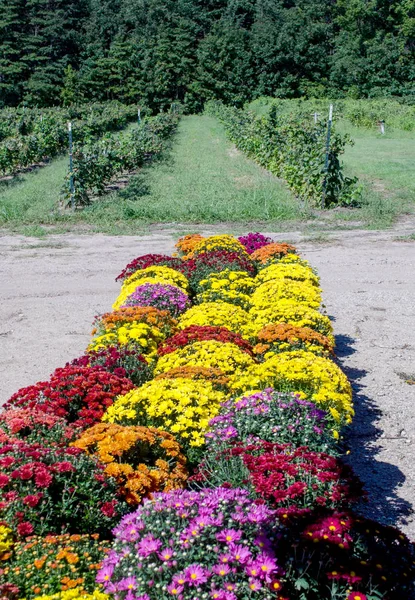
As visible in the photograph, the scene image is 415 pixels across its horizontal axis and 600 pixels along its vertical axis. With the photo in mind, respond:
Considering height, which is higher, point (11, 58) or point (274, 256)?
point (11, 58)

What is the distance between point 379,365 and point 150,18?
7396 cm

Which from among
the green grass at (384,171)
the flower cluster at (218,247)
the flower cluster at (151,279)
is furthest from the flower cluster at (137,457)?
the green grass at (384,171)

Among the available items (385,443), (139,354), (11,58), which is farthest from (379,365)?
(11,58)

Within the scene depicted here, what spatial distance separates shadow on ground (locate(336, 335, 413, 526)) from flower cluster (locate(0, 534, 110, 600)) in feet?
4.64

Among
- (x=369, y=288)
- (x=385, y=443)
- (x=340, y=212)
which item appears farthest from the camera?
(x=340, y=212)

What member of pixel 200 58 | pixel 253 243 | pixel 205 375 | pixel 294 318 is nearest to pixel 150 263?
pixel 253 243

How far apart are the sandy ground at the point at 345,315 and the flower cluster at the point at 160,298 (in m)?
0.95

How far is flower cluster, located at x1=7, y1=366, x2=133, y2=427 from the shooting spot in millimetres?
4344

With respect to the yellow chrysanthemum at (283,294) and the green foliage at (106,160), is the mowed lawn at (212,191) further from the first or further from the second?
the yellow chrysanthemum at (283,294)

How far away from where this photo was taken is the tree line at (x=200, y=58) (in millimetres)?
56844

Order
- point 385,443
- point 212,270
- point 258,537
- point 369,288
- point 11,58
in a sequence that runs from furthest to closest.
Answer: point 11,58
point 369,288
point 212,270
point 385,443
point 258,537

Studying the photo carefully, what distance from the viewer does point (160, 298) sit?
260 inches

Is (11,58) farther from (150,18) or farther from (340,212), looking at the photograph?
(340,212)

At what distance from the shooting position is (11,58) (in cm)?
5938
